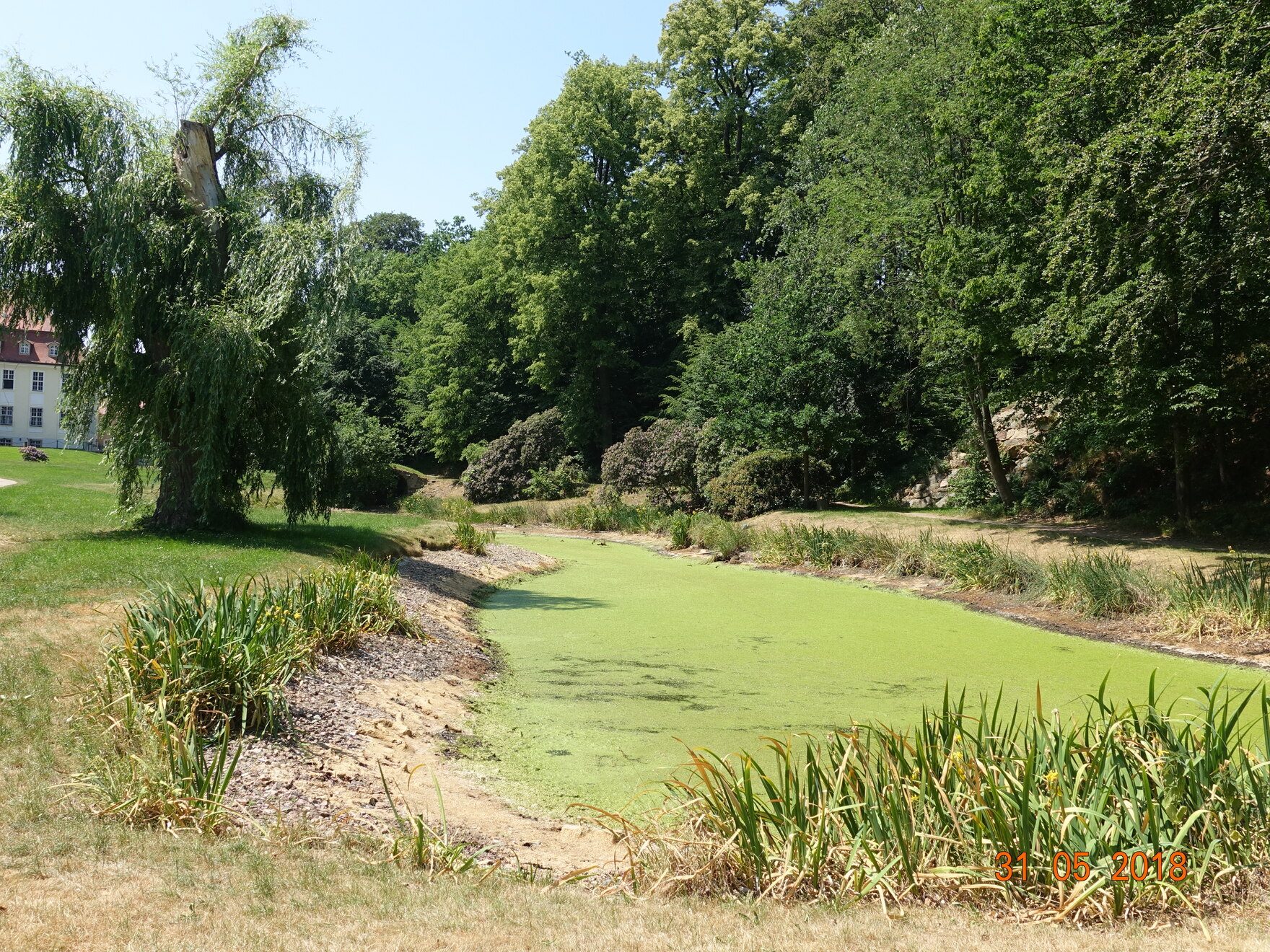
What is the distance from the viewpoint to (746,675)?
9383 millimetres

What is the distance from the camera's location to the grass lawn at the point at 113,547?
930 centimetres

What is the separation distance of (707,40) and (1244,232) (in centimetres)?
2794

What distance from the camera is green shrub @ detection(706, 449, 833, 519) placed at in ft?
81.6

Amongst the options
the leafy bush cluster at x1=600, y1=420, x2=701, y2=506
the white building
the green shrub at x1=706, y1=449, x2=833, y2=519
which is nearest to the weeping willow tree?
the green shrub at x1=706, y1=449, x2=833, y2=519

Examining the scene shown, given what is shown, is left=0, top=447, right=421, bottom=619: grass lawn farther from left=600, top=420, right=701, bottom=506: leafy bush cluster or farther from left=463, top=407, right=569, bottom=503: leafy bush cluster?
left=463, top=407, right=569, bottom=503: leafy bush cluster

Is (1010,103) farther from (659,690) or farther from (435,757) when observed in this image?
(435,757)

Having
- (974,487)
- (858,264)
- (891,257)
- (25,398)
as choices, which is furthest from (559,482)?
(25,398)

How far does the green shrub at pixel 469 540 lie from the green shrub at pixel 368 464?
12.3m

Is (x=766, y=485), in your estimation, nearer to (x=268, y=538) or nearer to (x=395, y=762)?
(x=268, y=538)

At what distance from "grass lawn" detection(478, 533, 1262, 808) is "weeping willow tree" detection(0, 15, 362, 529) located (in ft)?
16.0

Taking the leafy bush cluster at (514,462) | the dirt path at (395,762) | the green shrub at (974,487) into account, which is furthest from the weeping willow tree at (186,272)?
the leafy bush cluster at (514,462)

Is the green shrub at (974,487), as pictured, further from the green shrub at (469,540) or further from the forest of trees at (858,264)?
the green shrub at (469,540)

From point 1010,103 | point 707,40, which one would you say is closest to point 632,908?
point 1010,103

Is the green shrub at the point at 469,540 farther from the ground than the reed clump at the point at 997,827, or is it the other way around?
the green shrub at the point at 469,540
